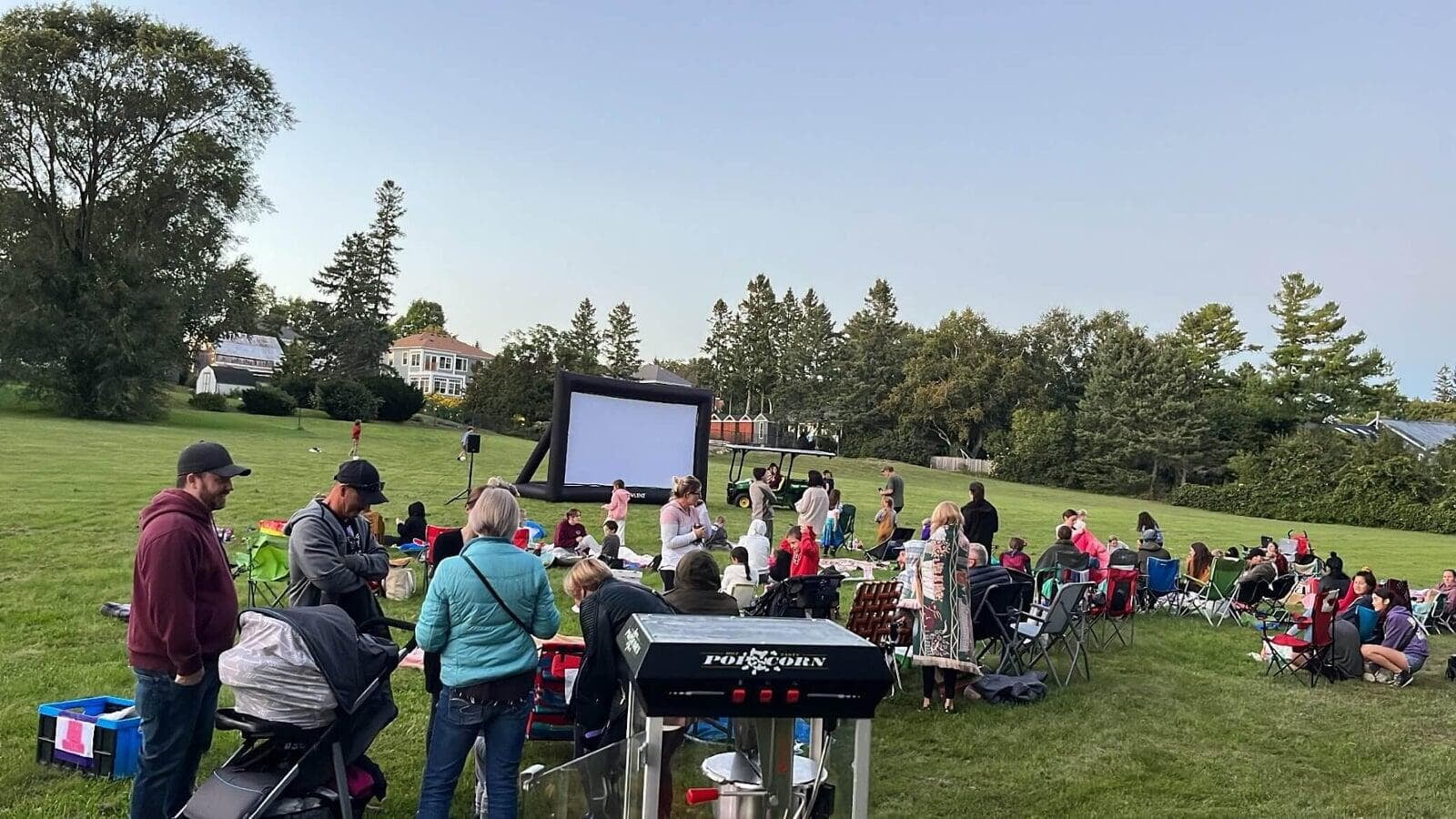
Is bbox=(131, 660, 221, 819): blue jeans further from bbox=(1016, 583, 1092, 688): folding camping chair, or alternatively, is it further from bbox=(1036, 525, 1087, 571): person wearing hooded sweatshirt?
bbox=(1036, 525, 1087, 571): person wearing hooded sweatshirt

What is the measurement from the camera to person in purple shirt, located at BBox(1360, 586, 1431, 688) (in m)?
7.73

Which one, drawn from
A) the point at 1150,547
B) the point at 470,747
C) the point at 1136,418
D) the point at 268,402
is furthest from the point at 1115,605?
the point at 1136,418

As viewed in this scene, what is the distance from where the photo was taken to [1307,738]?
6.11 metres

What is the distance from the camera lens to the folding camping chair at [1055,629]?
6738 mm

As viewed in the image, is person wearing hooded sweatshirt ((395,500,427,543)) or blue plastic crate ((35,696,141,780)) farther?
person wearing hooded sweatshirt ((395,500,427,543))

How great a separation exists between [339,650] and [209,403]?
40.1 m

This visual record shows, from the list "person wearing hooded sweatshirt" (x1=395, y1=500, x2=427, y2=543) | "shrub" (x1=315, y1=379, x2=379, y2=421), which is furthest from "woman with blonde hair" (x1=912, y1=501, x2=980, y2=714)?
"shrub" (x1=315, y1=379, x2=379, y2=421)

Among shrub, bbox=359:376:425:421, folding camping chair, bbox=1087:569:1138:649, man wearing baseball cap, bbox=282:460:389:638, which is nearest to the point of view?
man wearing baseball cap, bbox=282:460:389:638

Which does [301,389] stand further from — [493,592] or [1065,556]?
[493,592]

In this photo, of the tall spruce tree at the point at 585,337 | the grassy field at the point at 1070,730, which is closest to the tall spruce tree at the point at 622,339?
the tall spruce tree at the point at 585,337

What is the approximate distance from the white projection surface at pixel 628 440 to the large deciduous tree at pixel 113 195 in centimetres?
2093

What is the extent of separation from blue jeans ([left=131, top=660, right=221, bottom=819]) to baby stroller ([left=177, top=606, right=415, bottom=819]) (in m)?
0.15

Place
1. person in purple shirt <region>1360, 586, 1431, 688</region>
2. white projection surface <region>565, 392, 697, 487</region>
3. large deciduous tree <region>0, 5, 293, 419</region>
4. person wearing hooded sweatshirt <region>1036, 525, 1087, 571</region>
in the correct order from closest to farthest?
person in purple shirt <region>1360, 586, 1431, 688</region> < person wearing hooded sweatshirt <region>1036, 525, 1087, 571</region> < white projection surface <region>565, 392, 697, 487</region> < large deciduous tree <region>0, 5, 293, 419</region>

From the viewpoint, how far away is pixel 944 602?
5.92 metres
